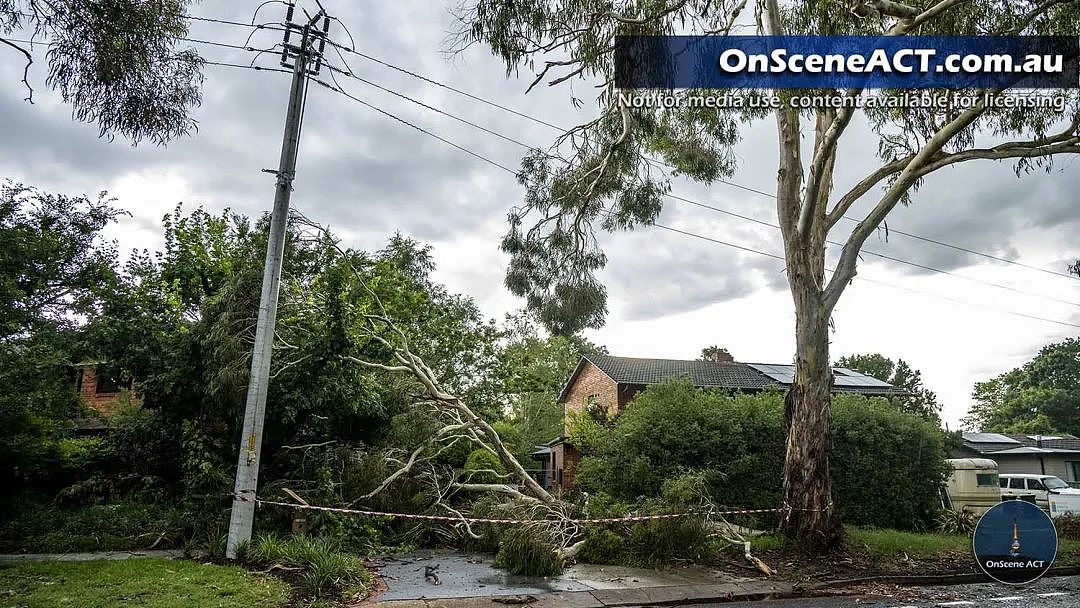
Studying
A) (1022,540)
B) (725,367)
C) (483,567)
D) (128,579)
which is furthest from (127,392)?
(725,367)

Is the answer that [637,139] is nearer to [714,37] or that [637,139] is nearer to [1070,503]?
[714,37]

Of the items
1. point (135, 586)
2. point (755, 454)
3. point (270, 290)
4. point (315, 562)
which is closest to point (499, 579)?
point (315, 562)

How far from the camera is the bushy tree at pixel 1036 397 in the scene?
190 ft

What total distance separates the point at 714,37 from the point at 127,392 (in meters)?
13.7

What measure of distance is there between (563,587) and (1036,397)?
224 ft

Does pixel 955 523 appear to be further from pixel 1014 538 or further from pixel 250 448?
pixel 250 448

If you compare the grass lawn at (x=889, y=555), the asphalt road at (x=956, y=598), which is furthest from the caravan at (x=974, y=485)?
the asphalt road at (x=956, y=598)

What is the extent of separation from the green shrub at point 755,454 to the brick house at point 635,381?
7.07 metres

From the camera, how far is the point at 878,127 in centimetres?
1157

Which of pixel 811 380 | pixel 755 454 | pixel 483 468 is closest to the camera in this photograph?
pixel 811 380

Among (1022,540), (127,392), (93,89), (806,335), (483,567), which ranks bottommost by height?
(483,567)

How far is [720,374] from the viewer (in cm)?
2581

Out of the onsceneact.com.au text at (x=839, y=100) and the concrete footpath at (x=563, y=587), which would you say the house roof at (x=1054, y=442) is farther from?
the concrete footpath at (x=563, y=587)

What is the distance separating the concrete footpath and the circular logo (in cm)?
226
